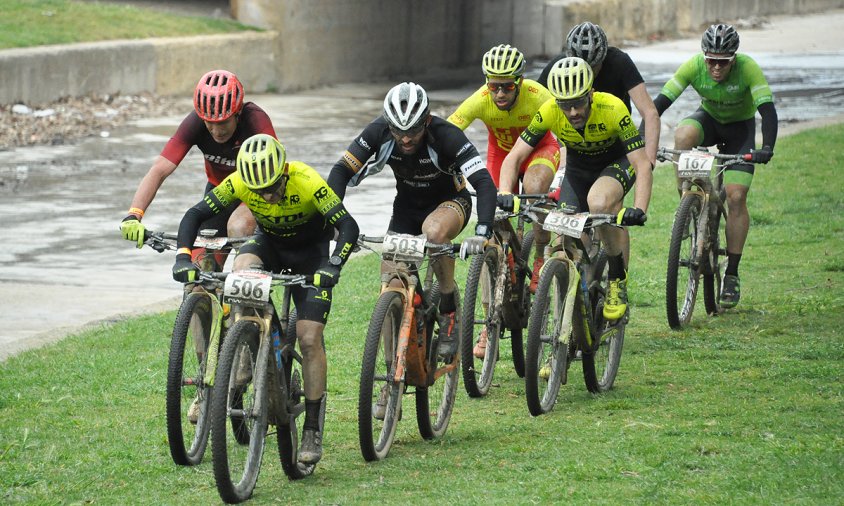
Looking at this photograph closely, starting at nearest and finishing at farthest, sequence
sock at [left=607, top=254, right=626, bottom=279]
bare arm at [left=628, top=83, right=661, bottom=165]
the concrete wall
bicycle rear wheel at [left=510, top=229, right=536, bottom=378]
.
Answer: sock at [left=607, top=254, right=626, bottom=279], bicycle rear wheel at [left=510, top=229, right=536, bottom=378], bare arm at [left=628, top=83, right=661, bottom=165], the concrete wall

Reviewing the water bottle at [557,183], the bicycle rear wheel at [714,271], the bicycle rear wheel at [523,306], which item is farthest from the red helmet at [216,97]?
the bicycle rear wheel at [714,271]

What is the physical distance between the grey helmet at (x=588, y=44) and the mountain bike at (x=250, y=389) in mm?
3855

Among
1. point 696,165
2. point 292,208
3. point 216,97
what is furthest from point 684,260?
point 292,208

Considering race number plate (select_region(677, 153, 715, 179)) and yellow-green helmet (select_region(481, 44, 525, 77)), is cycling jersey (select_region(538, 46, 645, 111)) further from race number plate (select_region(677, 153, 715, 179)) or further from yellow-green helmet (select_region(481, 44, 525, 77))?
yellow-green helmet (select_region(481, 44, 525, 77))

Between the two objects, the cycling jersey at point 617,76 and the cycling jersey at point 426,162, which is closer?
the cycling jersey at point 426,162

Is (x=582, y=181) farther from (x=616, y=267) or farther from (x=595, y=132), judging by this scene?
(x=616, y=267)

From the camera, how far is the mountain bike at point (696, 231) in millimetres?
10609

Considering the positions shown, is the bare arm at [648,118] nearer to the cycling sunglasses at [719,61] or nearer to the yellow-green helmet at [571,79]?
the cycling sunglasses at [719,61]

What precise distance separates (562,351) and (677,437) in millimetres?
1138

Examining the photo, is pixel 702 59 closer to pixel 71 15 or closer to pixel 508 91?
pixel 508 91

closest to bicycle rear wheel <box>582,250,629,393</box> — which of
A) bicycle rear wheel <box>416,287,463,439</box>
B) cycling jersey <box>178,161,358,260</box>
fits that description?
bicycle rear wheel <box>416,287,463,439</box>

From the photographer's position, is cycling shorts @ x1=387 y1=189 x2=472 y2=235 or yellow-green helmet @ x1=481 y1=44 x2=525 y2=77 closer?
cycling shorts @ x1=387 y1=189 x2=472 y2=235

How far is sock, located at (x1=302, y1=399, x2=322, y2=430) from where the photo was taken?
713 centimetres

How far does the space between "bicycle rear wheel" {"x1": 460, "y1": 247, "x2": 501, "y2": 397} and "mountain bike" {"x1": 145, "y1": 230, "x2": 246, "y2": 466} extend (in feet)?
5.07
